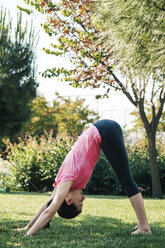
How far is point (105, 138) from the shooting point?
11.8ft

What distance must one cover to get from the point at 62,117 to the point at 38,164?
934 cm

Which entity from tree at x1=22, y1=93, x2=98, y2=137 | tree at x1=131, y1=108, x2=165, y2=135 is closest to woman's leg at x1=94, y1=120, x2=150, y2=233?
tree at x1=131, y1=108, x2=165, y2=135

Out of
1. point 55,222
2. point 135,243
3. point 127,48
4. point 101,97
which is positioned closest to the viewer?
point 127,48

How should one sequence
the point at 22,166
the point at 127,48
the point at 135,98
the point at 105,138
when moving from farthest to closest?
the point at 22,166 → the point at 135,98 → the point at 105,138 → the point at 127,48

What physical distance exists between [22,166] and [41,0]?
555cm

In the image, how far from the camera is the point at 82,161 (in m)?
3.50

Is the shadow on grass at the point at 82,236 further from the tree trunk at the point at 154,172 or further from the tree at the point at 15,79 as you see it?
the tree trunk at the point at 154,172

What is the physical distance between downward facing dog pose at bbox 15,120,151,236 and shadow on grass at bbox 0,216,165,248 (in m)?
0.18

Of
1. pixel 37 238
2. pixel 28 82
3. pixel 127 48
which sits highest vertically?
pixel 127 48

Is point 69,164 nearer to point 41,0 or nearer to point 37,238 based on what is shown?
point 37,238

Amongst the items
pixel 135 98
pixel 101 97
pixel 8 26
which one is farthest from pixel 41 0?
pixel 8 26

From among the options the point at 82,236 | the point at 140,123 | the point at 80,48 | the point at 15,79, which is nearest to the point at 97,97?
the point at 80,48

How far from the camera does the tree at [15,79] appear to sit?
15.1 feet

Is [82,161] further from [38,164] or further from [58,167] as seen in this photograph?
[38,164]
